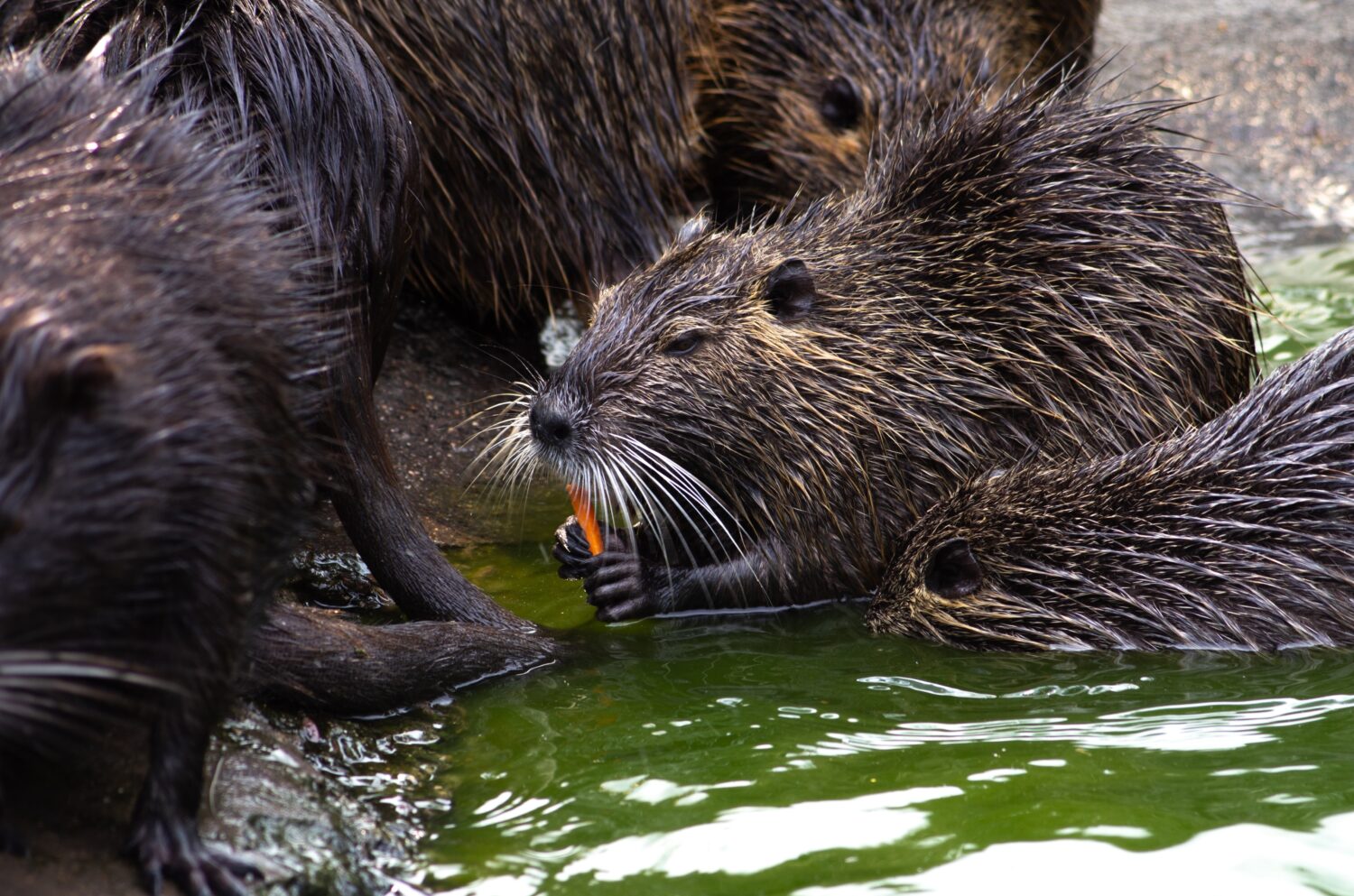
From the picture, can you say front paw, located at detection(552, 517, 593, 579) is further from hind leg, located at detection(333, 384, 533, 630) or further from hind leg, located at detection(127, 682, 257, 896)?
hind leg, located at detection(127, 682, 257, 896)

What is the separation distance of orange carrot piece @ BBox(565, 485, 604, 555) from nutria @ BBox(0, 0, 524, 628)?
52 cm

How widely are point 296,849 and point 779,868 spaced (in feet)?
2.60

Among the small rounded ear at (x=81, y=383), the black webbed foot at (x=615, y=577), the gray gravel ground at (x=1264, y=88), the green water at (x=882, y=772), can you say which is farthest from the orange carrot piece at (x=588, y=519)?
the gray gravel ground at (x=1264, y=88)

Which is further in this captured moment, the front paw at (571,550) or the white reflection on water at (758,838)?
the front paw at (571,550)

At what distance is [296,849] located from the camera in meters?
2.69

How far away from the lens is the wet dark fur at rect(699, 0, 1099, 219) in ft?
18.1

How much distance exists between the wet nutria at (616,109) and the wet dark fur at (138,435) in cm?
195

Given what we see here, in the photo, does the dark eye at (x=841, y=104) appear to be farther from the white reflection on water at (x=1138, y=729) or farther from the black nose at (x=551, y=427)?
the white reflection on water at (x=1138, y=729)

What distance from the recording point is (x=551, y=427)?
405cm

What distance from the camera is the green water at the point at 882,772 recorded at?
2689mm

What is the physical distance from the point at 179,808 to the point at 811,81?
12.3 feet

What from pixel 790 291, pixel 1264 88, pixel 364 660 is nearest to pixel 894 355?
pixel 790 291

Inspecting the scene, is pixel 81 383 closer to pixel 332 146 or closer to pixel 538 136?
pixel 332 146

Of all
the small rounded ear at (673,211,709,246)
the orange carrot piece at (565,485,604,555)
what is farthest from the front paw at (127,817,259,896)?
the small rounded ear at (673,211,709,246)
